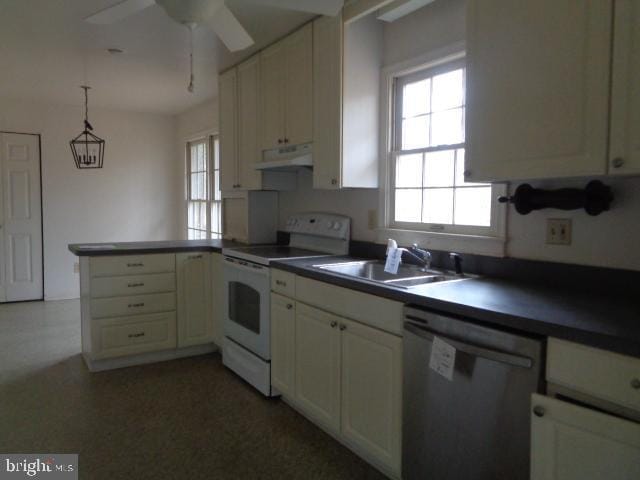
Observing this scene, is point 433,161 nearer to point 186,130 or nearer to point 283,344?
point 283,344

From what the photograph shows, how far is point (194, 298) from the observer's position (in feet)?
12.0

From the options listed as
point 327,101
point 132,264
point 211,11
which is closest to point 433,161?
point 327,101

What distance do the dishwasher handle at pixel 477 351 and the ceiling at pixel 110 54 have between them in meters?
1.99

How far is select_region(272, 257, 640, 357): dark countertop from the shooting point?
127 centimetres

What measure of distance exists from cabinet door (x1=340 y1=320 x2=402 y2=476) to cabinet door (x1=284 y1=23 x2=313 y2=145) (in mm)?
1438

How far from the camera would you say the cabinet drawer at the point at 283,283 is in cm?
259

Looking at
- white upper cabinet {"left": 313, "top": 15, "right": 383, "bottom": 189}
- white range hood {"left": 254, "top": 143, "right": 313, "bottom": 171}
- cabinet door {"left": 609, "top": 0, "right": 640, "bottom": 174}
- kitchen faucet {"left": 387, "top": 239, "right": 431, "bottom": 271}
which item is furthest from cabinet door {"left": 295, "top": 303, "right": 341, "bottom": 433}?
cabinet door {"left": 609, "top": 0, "right": 640, "bottom": 174}

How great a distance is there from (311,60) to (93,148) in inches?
145

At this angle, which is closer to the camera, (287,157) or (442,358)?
(442,358)

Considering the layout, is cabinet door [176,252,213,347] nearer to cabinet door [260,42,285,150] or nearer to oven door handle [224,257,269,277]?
oven door handle [224,257,269,277]

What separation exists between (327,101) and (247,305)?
1.41 meters

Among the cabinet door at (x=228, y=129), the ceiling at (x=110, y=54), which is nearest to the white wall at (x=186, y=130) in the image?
the ceiling at (x=110, y=54)

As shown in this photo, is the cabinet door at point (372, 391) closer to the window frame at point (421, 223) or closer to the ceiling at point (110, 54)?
the window frame at point (421, 223)

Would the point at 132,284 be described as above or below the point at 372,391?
above
